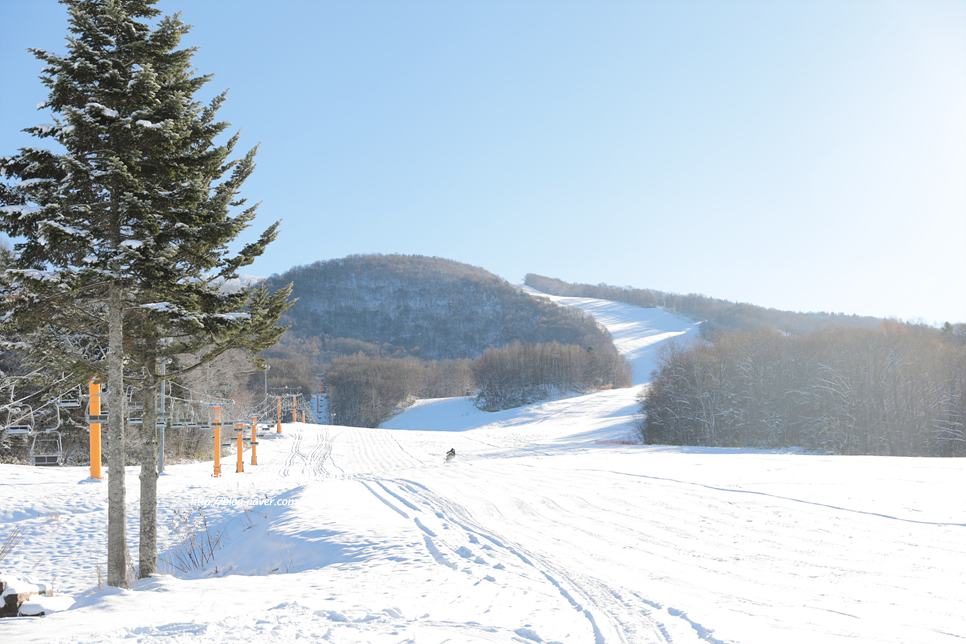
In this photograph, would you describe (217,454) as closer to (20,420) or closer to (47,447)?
(20,420)

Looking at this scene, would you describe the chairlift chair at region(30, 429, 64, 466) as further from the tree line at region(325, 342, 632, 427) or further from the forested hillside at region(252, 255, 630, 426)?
the forested hillside at region(252, 255, 630, 426)

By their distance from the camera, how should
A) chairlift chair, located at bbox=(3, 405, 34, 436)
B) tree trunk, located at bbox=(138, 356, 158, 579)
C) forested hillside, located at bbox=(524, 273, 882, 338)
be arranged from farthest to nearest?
forested hillside, located at bbox=(524, 273, 882, 338) → chairlift chair, located at bbox=(3, 405, 34, 436) → tree trunk, located at bbox=(138, 356, 158, 579)

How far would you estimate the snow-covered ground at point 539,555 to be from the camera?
4.83 m

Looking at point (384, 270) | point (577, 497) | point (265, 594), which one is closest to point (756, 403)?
point (577, 497)

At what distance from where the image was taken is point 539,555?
7.37 m

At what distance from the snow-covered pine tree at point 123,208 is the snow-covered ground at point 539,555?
277 cm

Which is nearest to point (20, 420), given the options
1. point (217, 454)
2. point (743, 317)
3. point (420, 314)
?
point (217, 454)

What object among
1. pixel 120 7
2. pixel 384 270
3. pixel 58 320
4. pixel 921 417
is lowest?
pixel 921 417

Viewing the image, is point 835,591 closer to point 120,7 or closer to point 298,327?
point 120,7

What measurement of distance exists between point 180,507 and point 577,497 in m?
8.88

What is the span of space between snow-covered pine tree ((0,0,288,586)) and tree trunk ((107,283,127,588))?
2 centimetres

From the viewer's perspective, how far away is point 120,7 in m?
7.34

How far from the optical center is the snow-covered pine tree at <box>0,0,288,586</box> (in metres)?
6.80

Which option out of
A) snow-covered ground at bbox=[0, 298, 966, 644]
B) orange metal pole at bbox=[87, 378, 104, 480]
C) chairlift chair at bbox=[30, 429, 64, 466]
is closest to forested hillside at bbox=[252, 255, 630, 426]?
chairlift chair at bbox=[30, 429, 64, 466]
